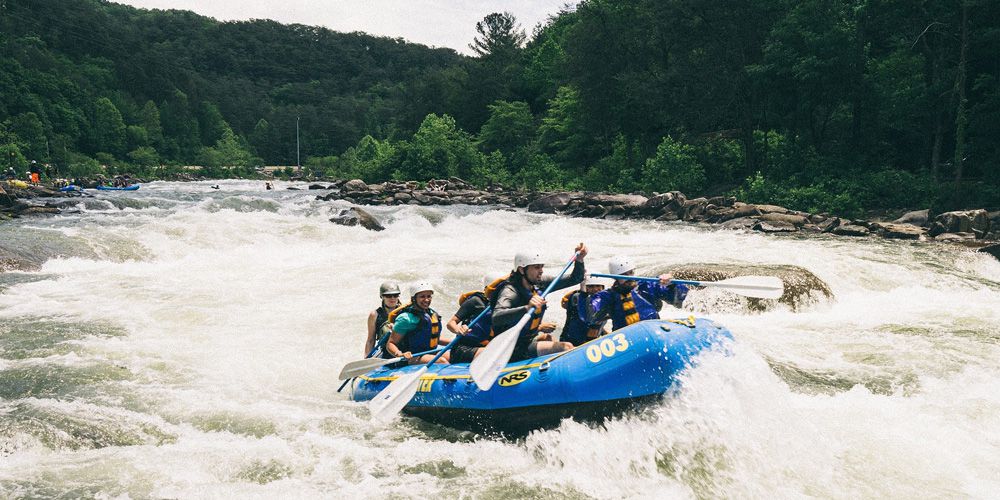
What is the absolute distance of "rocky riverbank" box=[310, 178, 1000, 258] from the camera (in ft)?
52.2

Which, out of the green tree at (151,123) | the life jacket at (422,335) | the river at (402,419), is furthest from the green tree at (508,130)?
the green tree at (151,123)

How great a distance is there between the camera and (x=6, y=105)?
186 feet

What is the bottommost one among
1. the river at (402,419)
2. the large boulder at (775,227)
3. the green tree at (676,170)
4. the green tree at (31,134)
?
the river at (402,419)

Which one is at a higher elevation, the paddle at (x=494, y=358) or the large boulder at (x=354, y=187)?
the large boulder at (x=354, y=187)

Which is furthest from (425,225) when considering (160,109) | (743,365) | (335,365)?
(160,109)

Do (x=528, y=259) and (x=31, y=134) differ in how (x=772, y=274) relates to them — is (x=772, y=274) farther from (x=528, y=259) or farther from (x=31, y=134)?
(x=31, y=134)

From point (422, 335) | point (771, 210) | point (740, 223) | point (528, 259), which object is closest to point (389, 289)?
point (422, 335)

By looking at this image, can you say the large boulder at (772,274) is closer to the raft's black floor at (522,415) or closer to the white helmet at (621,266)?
the white helmet at (621,266)

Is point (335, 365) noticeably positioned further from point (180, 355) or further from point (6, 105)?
point (6, 105)

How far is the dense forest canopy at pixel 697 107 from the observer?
2053 centimetres

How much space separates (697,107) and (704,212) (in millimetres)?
7287

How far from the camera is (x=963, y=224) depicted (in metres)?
15.8

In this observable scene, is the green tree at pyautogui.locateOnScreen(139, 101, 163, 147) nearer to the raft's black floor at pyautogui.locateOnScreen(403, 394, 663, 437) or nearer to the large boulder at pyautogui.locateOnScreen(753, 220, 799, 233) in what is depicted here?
the large boulder at pyautogui.locateOnScreen(753, 220, 799, 233)

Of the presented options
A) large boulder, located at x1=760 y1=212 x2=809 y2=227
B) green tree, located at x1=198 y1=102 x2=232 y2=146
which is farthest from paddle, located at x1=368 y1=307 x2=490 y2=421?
green tree, located at x1=198 y1=102 x2=232 y2=146
